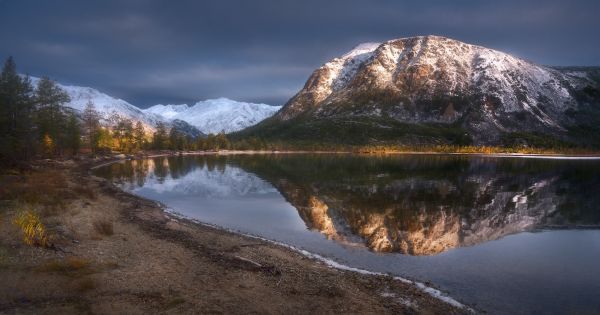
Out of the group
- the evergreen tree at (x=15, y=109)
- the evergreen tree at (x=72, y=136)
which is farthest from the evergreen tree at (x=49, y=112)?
the evergreen tree at (x=15, y=109)

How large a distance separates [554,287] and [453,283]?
6920 millimetres

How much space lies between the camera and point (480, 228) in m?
48.3

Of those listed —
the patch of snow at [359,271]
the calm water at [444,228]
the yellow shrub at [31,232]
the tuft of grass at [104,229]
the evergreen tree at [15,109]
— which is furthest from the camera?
the evergreen tree at [15,109]

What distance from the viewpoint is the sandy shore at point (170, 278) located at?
63.5 feet

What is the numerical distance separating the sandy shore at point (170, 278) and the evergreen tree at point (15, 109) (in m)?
44.3

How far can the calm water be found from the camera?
27.9 m

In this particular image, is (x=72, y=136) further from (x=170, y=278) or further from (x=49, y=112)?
(x=170, y=278)

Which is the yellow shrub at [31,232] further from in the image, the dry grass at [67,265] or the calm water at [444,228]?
the calm water at [444,228]

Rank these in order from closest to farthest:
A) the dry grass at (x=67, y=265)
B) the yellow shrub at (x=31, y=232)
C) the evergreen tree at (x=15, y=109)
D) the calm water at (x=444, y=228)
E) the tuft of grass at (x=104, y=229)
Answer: the dry grass at (x=67, y=265), the yellow shrub at (x=31, y=232), the calm water at (x=444, y=228), the tuft of grass at (x=104, y=229), the evergreen tree at (x=15, y=109)

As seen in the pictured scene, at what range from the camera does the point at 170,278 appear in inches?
928

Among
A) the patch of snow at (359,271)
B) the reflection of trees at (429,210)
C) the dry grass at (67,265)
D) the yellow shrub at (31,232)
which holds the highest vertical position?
the yellow shrub at (31,232)

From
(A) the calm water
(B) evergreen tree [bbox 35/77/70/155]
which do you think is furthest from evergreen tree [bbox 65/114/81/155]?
(A) the calm water

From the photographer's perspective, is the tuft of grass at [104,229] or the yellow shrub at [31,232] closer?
the yellow shrub at [31,232]

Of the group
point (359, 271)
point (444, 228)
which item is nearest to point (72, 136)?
point (444, 228)
